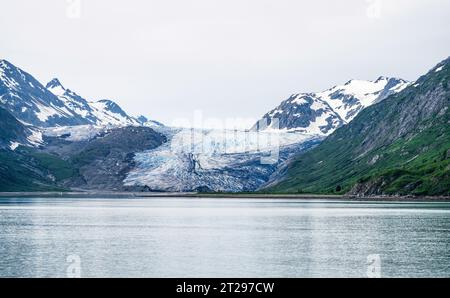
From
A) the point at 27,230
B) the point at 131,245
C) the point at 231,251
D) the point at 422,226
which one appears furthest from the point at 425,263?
the point at 27,230

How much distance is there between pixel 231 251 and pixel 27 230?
5399cm

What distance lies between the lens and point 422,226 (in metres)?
→ 149

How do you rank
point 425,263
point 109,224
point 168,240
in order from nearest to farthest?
point 425,263 → point 168,240 → point 109,224
